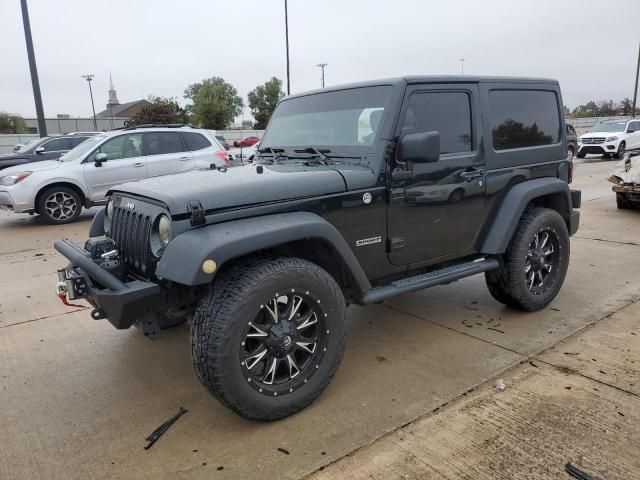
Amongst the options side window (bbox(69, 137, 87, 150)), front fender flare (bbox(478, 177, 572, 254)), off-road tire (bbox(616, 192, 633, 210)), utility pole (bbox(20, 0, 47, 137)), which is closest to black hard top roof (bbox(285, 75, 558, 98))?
front fender flare (bbox(478, 177, 572, 254))

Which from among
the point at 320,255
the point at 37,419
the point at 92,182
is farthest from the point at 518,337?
the point at 92,182

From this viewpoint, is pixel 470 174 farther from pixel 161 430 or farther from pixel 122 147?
pixel 122 147

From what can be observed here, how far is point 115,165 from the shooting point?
9602 millimetres

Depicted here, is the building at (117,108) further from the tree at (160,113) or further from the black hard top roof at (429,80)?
the black hard top roof at (429,80)

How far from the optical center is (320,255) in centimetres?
319

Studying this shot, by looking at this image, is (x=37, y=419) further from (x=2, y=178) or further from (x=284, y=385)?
(x=2, y=178)

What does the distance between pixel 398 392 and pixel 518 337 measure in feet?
4.27

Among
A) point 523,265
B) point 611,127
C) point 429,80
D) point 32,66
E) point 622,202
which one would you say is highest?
point 32,66

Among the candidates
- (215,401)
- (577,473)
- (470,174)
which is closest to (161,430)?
(215,401)

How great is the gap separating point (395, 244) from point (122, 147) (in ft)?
25.4

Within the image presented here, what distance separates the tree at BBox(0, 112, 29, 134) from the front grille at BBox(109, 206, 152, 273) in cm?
6145

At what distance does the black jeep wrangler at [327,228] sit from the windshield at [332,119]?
0.03 ft

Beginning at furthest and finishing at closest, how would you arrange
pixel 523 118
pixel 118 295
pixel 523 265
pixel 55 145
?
1. pixel 55 145
2. pixel 523 118
3. pixel 523 265
4. pixel 118 295

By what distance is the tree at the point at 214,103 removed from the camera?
2163 inches
